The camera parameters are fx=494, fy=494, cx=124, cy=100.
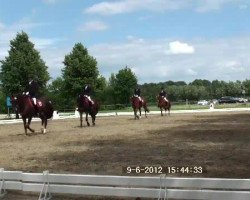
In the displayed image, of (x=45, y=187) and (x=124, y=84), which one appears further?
(x=124, y=84)

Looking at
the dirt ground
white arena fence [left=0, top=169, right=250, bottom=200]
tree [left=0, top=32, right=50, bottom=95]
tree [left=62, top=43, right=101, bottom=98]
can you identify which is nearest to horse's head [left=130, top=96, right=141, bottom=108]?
the dirt ground

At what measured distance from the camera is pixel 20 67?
5709 cm

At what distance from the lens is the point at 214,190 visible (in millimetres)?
Result: 8812

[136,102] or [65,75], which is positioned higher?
[65,75]

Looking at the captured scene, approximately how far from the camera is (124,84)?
8044 cm

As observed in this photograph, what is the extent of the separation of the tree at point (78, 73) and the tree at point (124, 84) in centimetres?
1209

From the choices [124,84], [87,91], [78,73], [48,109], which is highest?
[78,73]

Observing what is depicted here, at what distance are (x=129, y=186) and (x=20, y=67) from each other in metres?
49.4

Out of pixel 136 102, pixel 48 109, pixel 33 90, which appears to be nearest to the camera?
pixel 33 90

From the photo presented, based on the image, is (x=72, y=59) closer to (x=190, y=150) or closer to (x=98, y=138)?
(x=98, y=138)

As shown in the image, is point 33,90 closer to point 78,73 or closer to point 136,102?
point 136,102

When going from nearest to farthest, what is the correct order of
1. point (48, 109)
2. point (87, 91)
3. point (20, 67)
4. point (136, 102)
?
1. point (48, 109)
2. point (87, 91)
3. point (136, 102)
4. point (20, 67)

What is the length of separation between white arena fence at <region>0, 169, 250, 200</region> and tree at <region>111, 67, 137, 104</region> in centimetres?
6925

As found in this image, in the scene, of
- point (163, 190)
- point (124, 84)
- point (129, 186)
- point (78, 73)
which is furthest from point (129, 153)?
point (124, 84)
